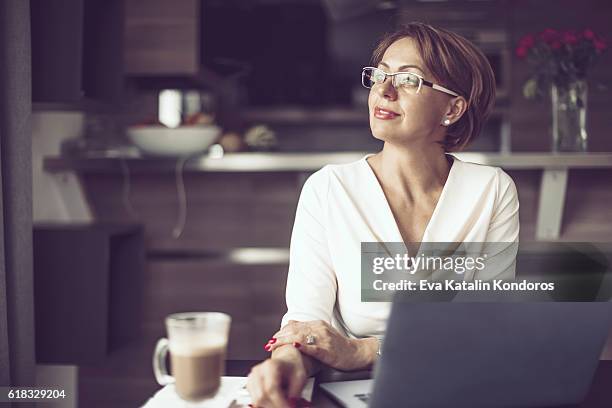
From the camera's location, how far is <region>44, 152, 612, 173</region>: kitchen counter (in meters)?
1.98

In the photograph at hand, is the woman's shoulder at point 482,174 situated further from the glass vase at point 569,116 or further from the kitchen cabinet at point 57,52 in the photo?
the kitchen cabinet at point 57,52

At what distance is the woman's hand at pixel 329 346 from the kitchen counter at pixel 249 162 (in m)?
1.23

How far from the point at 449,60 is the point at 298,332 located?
1.88 feet

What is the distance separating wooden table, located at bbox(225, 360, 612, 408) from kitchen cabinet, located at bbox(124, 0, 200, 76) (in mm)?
1635

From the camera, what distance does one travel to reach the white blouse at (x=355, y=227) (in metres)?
1.05

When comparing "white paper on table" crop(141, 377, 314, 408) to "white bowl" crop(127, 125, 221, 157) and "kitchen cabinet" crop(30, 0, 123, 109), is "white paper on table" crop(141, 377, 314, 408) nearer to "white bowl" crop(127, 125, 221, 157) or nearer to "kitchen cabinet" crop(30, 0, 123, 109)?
"kitchen cabinet" crop(30, 0, 123, 109)

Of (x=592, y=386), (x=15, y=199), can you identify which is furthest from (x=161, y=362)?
(x=15, y=199)

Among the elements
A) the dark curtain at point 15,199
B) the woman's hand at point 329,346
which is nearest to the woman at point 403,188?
the woman's hand at point 329,346

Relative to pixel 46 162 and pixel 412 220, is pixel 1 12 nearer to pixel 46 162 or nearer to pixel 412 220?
pixel 46 162

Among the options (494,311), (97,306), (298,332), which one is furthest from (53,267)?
(494,311)

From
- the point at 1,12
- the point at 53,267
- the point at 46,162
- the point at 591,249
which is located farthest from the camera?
the point at 46,162

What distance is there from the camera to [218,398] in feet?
2.17

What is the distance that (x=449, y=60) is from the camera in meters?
1.12

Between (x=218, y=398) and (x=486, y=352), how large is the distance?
0.27 meters
